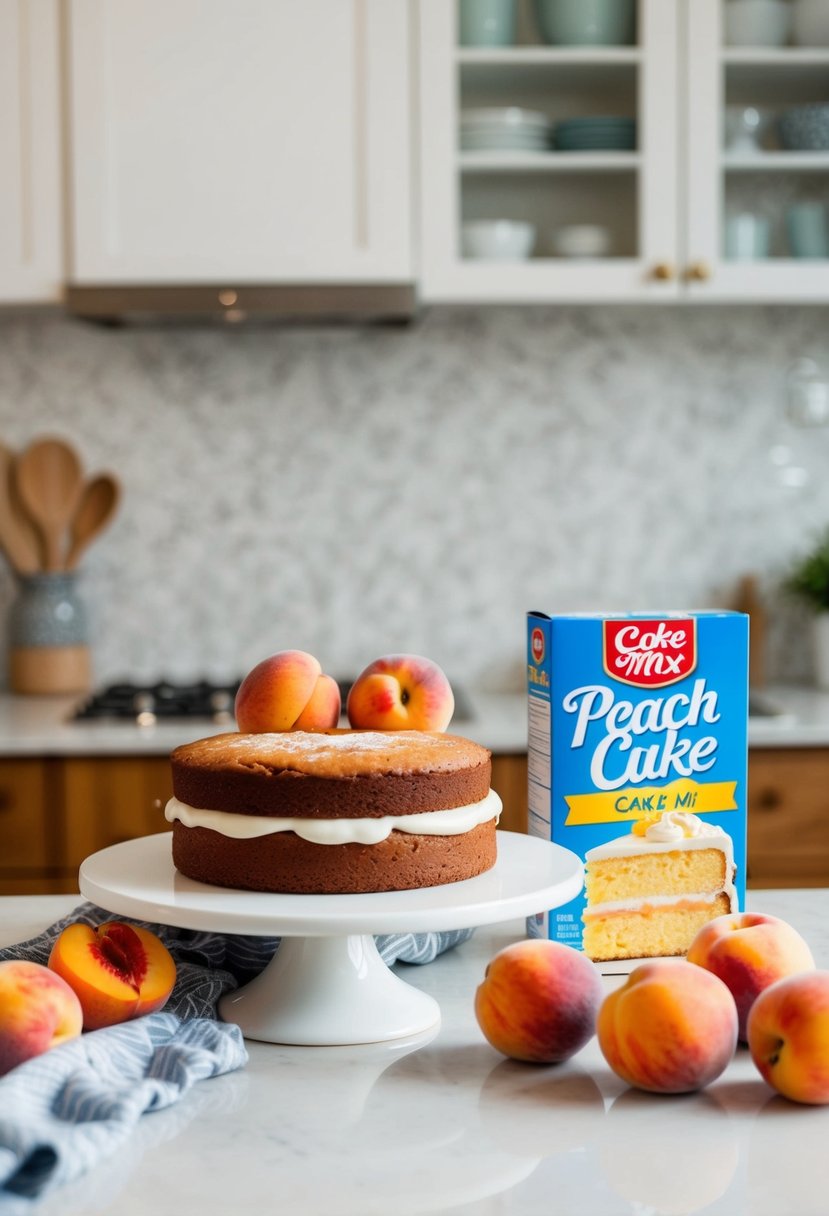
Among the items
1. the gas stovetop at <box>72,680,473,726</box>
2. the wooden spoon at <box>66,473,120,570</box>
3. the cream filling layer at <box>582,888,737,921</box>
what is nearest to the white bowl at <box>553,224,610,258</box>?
the gas stovetop at <box>72,680,473,726</box>

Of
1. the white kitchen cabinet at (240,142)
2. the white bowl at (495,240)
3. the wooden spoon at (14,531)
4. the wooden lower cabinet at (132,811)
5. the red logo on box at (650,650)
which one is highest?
the white kitchen cabinet at (240,142)

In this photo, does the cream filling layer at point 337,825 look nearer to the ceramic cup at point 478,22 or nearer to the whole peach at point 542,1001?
the whole peach at point 542,1001

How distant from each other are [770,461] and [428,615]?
2.68 ft

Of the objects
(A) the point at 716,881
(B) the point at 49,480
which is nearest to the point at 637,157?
(B) the point at 49,480

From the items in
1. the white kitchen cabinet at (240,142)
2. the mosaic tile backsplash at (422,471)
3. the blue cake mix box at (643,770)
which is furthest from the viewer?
the mosaic tile backsplash at (422,471)

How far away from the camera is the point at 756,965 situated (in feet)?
3.01

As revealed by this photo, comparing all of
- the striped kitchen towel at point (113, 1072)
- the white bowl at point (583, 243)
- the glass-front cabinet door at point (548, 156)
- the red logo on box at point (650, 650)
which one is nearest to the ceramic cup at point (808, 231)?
the glass-front cabinet door at point (548, 156)

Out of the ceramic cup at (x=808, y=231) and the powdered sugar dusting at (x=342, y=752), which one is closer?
the powdered sugar dusting at (x=342, y=752)

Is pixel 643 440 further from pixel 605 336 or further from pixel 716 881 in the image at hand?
pixel 716 881

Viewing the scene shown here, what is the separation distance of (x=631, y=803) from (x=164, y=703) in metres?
1.57

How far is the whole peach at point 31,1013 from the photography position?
0.83 meters

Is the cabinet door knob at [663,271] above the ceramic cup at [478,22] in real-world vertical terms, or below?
below

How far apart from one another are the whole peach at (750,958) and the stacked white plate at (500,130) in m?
1.93

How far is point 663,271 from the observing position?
250 cm
